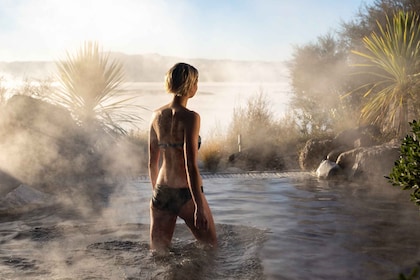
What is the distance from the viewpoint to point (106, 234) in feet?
18.8

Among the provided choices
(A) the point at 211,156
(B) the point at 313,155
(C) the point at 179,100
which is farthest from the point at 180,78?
(A) the point at 211,156

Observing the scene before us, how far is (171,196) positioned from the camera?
3785 mm

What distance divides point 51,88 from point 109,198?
6035 mm

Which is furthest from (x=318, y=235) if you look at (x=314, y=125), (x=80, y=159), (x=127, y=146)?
(x=314, y=125)

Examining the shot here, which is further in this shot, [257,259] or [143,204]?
[143,204]

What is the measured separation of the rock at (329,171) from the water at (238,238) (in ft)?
5.03

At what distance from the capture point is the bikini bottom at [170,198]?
3771 millimetres

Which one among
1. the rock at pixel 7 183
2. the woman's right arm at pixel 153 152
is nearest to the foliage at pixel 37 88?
the rock at pixel 7 183

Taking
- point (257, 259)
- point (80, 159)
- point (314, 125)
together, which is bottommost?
point (257, 259)

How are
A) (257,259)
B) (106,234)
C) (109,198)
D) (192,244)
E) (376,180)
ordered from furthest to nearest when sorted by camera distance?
1. (376,180)
2. (109,198)
3. (106,234)
4. (192,244)
5. (257,259)

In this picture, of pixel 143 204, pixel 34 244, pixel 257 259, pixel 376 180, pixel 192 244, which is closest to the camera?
pixel 257 259

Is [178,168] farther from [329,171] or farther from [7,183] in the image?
[329,171]

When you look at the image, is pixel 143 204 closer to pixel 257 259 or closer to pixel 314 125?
pixel 257 259

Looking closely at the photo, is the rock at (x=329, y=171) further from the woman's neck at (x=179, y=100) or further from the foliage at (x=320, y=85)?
the woman's neck at (x=179, y=100)
